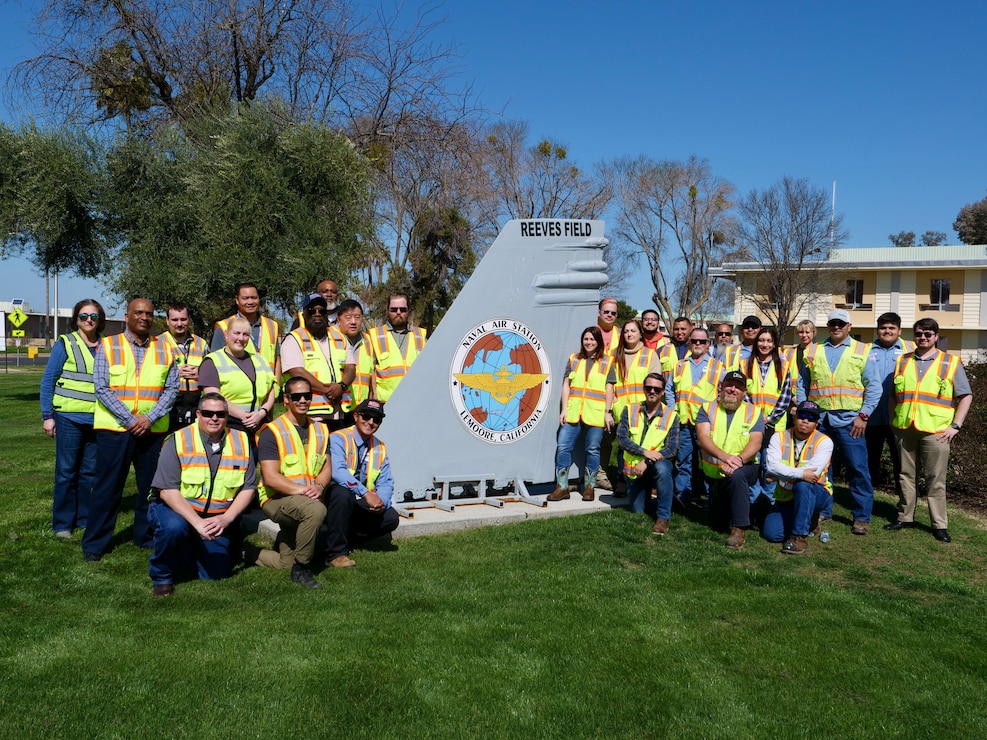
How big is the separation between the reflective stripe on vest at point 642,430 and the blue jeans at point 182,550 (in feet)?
11.7

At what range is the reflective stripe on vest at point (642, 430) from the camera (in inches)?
284

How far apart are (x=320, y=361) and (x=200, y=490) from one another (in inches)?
65.6

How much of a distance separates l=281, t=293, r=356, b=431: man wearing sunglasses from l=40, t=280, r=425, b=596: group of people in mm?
10

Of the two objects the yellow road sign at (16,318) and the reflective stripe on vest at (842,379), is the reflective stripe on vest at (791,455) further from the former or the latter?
the yellow road sign at (16,318)

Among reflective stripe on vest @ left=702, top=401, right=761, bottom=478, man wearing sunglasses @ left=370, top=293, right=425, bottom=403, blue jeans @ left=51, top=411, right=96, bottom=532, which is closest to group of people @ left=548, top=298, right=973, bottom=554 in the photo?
reflective stripe on vest @ left=702, top=401, right=761, bottom=478

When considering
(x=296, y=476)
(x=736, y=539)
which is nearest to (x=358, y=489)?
(x=296, y=476)

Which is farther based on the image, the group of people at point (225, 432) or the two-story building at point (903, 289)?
the two-story building at point (903, 289)

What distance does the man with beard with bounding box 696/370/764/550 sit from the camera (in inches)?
262

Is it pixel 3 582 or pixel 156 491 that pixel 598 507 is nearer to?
pixel 156 491

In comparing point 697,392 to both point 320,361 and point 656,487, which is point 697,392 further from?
point 320,361

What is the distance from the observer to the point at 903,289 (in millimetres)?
38500

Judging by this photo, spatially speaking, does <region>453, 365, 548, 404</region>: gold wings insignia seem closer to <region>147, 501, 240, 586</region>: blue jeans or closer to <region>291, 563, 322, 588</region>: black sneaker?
<region>291, 563, 322, 588</region>: black sneaker

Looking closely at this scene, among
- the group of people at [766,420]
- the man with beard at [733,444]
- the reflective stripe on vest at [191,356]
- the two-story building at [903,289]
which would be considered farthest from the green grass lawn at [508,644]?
the two-story building at [903,289]

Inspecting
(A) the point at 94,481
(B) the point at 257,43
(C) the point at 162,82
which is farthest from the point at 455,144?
(A) the point at 94,481
